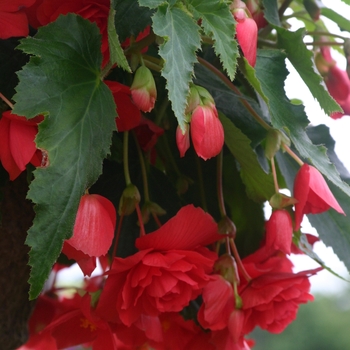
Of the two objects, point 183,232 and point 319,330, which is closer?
point 183,232

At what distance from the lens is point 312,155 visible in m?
0.35

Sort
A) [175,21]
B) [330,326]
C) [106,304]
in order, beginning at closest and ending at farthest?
[175,21] < [106,304] < [330,326]

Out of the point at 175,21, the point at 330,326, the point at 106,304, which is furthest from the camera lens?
the point at 330,326

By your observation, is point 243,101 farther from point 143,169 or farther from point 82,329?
point 82,329

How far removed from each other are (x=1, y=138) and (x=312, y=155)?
0.19 meters

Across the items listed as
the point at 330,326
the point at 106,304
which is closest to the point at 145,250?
the point at 106,304

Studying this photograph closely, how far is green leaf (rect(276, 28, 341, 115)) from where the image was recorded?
0.35 m

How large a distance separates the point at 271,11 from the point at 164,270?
0.73 ft

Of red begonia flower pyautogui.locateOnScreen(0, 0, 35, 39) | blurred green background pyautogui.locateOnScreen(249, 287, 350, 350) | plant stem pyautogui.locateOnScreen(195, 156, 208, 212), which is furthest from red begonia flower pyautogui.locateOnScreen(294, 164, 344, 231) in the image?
blurred green background pyautogui.locateOnScreen(249, 287, 350, 350)

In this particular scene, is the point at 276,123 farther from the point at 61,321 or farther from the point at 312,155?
the point at 61,321

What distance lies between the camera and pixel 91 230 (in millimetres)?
322

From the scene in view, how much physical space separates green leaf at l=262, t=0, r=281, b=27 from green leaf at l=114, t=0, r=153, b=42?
0.42 ft

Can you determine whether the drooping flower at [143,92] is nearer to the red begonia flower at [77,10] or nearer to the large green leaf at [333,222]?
the red begonia flower at [77,10]

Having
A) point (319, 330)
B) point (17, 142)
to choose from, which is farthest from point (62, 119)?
point (319, 330)
